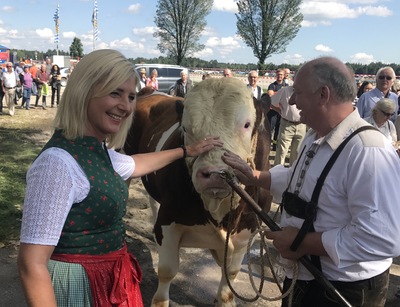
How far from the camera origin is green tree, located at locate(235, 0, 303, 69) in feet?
136

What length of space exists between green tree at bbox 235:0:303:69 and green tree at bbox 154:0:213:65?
5.21 metres

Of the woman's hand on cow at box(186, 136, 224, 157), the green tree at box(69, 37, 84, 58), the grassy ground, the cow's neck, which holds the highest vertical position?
the green tree at box(69, 37, 84, 58)

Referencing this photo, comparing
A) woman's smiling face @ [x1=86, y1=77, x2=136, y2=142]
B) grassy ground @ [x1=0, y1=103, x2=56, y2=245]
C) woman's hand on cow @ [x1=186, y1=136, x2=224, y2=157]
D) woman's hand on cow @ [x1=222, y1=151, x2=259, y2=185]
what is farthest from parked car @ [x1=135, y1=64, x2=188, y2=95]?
woman's smiling face @ [x1=86, y1=77, x2=136, y2=142]

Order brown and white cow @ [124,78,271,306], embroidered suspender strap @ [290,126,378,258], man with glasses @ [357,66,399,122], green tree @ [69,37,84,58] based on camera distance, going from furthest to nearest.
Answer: green tree @ [69,37,84,58] → man with glasses @ [357,66,399,122] → brown and white cow @ [124,78,271,306] → embroidered suspender strap @ [290,126,378,258]

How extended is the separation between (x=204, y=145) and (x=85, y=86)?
3.22 feet

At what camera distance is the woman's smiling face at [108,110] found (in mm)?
1549

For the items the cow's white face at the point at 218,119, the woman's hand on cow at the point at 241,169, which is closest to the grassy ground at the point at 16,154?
the cow's white face at the point at 218,119

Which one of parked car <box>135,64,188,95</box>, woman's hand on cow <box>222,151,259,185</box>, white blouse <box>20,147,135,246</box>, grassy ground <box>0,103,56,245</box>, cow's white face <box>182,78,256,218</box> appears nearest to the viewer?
white blouse <box>20,147,135,246</box>

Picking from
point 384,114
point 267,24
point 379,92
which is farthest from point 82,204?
point 267,24

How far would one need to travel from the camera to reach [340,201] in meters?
1.59

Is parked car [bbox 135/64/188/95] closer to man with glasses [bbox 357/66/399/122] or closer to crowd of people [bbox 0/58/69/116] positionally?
crowd of people [bbox 0/58/69/116]

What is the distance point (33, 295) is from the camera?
4.09 feet

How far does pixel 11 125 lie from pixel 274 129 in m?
7.61

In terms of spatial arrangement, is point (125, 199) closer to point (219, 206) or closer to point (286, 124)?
point (219, 206)
